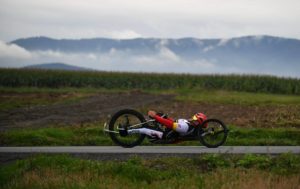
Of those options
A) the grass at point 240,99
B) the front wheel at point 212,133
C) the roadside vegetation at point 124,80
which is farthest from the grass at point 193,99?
the front wheel at point 212,133

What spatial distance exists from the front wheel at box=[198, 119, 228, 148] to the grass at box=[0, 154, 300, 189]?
7.11 ft

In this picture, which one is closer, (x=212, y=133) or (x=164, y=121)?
(x=164, y=121)

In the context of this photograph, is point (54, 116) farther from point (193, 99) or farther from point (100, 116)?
point (193, 99)

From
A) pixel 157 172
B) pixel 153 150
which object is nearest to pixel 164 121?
pixel 153 150

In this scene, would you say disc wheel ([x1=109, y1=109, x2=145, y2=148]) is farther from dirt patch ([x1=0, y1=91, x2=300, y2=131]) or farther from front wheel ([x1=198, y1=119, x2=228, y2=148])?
dirt patch ([x1=0, y1=91, x2=300, y2=131])

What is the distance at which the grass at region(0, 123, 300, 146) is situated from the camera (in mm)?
16328

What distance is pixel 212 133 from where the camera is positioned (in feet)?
49.4

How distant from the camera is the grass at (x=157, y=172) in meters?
10.4

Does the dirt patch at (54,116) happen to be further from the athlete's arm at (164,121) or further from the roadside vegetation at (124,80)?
the roadside vegetation at (124,80)

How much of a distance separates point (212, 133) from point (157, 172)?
380 centimetres

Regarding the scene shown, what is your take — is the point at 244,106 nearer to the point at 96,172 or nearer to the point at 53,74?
the point at 96,172

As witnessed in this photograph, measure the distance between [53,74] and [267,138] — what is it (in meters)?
42.1

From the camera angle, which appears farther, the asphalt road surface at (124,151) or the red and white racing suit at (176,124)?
the red and white racing suit at (176,124)

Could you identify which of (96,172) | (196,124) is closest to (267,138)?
(196,124)
